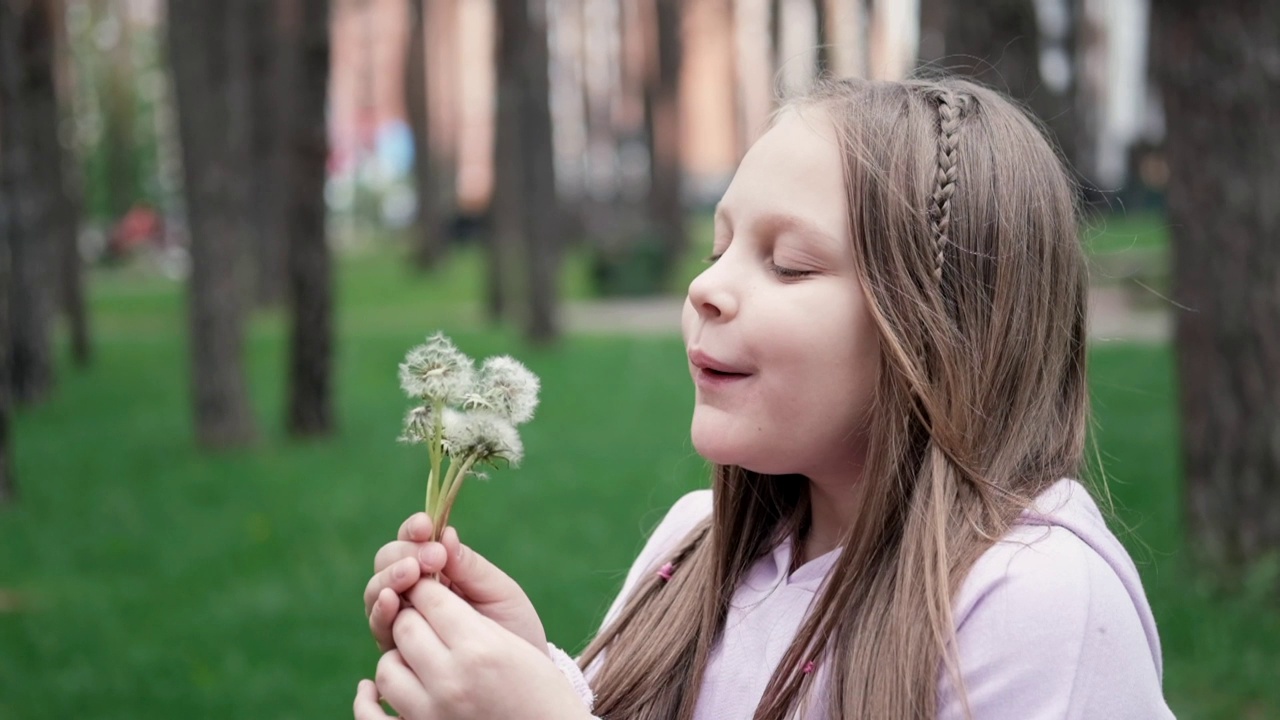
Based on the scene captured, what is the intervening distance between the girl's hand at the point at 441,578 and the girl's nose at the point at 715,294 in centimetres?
37

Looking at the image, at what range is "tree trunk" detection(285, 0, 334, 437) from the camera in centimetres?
1016

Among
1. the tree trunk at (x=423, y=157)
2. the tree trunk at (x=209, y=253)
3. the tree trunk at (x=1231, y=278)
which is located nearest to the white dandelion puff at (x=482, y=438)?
the tree trunk at (x=1231, y=278)

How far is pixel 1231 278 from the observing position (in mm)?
5094

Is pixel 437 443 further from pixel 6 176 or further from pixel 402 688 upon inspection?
pixel 6 176

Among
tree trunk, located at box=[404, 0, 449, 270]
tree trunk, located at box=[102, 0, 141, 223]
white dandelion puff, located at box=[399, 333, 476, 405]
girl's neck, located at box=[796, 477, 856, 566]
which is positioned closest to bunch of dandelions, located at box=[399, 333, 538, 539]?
white dandelion puff, located at box=[399, 333, 476, 405]

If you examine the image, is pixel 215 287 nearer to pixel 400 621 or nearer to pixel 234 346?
pixel 234 346

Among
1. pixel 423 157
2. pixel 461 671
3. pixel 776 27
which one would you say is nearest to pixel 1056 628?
pixel 461 671

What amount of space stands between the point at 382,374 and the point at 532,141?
3322 mm

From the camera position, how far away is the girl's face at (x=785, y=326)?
154 cm

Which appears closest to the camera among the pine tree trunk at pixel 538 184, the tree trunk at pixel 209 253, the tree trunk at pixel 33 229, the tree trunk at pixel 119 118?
the tree trunk at pixel 209 253

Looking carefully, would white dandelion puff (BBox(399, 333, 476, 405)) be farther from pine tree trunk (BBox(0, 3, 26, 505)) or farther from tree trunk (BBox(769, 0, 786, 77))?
tree trunk (BBox(769, 0, 786, 77))

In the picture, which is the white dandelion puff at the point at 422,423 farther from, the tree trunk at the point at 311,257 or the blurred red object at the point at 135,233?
the blurred red object at the point at 135,233

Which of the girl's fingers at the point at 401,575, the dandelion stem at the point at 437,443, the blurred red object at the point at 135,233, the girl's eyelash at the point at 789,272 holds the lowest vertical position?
the blurred red object at the point at 135,233

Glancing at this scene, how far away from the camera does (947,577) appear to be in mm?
1470
